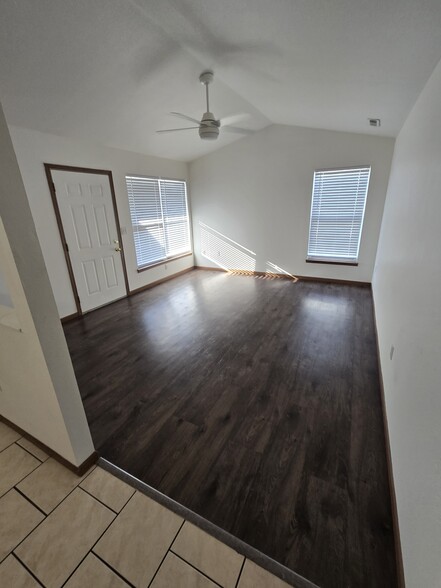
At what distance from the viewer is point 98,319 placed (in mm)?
3883

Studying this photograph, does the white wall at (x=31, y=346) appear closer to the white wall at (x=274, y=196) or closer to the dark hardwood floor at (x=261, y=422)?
the dark hardwood floor at (x=261, y=422)

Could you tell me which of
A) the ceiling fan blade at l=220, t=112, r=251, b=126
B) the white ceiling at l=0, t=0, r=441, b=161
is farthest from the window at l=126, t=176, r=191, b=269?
the ceiling fan blade at l=220, t=112, r=251, b=126

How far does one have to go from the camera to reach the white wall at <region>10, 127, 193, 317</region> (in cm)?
318

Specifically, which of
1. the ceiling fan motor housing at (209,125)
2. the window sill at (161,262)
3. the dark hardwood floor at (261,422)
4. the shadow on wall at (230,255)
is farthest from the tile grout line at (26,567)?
the shadow on wall at (230,255)

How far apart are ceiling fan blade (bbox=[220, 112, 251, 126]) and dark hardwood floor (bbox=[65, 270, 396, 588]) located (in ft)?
9.94

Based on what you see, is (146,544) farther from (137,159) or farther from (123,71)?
(137,159)

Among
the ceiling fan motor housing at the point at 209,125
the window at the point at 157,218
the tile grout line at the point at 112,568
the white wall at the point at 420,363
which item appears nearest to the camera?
the white wall at the point at 420,363

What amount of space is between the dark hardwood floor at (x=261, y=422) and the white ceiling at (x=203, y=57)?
251 cm

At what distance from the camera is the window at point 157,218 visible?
15.7 feet

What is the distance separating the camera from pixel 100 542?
50.4 inches

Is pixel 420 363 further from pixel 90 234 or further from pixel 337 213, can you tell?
pixel 90 234

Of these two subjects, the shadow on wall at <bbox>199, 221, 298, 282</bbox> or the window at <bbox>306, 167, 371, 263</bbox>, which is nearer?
the window at <bbox>306, 167, 371, 263</bbox>

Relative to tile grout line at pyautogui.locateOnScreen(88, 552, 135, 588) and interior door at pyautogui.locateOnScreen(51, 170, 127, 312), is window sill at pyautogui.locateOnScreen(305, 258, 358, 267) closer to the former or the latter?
interior door at pyautogui.locateOnScreen(51, 170, 127, 312)

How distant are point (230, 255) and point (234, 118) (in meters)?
2.66
